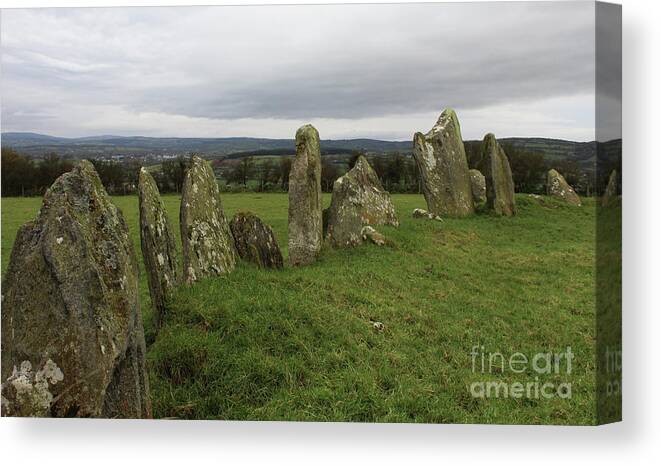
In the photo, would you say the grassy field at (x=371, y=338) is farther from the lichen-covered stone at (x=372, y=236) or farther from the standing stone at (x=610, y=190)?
the lichen-covered stone at (x=372, y=236)

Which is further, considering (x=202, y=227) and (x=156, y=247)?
(x=202, y=227)

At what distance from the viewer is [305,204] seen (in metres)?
11.2

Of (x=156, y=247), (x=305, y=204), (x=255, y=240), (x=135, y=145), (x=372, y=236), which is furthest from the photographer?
(x=372, y=236)

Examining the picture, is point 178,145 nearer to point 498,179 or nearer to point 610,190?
point 610,190

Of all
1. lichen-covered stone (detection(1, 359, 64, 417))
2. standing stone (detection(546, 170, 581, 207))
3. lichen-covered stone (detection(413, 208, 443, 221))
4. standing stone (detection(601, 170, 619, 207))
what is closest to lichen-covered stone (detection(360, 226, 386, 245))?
lichen-covered stone (detection(413, 208, 443, 221))

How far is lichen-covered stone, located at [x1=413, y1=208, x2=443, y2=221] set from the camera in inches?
528

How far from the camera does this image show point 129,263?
6.98 meters

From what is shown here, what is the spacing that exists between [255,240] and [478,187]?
6031mm

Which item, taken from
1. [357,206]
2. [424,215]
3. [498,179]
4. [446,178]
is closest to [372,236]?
[357,206]

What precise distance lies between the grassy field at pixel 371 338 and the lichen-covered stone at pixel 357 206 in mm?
2082

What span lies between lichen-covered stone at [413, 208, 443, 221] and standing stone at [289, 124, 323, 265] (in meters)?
2.81

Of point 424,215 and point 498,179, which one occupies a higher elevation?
point 498,179

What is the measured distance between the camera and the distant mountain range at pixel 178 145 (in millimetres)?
9297

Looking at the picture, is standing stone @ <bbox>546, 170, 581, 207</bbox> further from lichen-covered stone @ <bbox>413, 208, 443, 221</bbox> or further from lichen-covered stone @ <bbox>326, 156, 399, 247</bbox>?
lichen-covered stone @ <bbox>326, 156, 399, 247</bbox>
